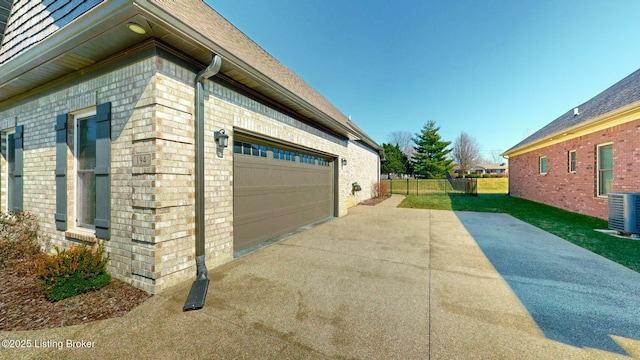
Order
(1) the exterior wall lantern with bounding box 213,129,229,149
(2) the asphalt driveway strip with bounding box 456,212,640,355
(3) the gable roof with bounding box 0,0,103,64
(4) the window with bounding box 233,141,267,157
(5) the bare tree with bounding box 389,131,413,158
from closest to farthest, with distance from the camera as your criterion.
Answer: (2) the asphalt driveway strip with bounding box 456,212,640,355
(3) the gable roof with bounding box 0,0,103,64
(1) the exterior wall lantern with bounding box 213,129,229,149
(4) the window with bounding box 233,141,267,157
(5) the bare tree with bounding box 389,131,413,158

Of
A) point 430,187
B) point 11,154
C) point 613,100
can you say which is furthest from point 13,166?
point 430,187

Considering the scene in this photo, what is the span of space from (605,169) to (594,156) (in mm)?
649

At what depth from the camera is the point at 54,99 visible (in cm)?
427

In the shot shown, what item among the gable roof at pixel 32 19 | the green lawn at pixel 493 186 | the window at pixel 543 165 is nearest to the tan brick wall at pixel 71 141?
the gable roof at pixel 32 19

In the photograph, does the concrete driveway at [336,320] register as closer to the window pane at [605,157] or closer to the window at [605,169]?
the window at [605,169]

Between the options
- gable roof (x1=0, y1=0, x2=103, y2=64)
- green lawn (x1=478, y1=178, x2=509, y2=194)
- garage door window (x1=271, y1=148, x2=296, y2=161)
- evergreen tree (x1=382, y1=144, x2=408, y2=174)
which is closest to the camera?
gable roof (x1=0, y1=0, x2=103, y2=64)

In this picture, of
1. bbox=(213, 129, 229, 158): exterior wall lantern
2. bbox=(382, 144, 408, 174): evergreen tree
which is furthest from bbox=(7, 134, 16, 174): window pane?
bbox=(382, 144, 408, 174): evergreen tree

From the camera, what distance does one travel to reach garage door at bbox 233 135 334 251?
477 centimetres

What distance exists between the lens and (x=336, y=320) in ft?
8.23

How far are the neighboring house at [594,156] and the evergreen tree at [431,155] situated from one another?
58.7 ft

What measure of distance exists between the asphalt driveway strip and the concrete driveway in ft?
0.43

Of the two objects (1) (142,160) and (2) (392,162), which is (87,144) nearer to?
(1) (142,160)

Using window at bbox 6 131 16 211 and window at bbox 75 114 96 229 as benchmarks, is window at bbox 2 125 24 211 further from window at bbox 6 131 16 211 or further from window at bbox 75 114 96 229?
window at bbox 75 114 96 229

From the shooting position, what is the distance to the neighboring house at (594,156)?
6.95 m
